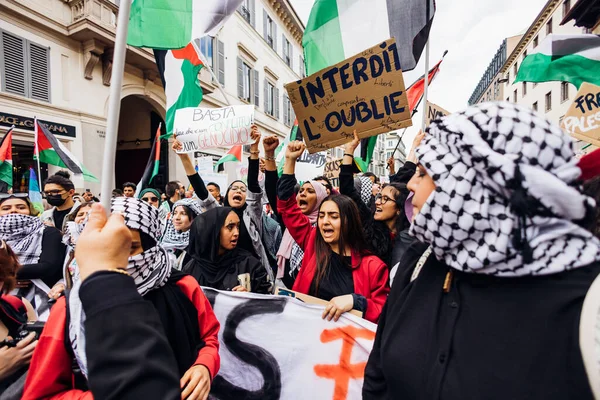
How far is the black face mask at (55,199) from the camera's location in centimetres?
408

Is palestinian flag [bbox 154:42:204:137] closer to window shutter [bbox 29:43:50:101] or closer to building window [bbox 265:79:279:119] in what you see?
window shutter [bbox 29:43:50:101]

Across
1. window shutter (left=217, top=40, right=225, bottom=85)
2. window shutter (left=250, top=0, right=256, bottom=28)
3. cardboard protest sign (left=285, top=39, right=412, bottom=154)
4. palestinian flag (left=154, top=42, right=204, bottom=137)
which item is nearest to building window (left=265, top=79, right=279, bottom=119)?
window shutter (left=250, top=0, right=256, bottom=28)

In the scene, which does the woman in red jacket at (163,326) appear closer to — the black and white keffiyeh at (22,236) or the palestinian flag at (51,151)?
the black and white keffiyeh at (22,236)

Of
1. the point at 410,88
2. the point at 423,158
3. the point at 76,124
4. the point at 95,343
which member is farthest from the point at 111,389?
the point at 76,124

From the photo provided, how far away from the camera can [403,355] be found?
104 cm

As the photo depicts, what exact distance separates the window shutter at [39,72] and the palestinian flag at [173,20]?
8.15m

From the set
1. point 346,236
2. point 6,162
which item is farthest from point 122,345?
point 6,162

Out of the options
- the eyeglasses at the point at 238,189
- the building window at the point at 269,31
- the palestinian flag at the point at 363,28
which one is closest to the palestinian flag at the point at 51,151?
the eyeglasses at the point at 238,189

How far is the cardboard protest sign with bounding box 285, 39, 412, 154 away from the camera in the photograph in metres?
2.79

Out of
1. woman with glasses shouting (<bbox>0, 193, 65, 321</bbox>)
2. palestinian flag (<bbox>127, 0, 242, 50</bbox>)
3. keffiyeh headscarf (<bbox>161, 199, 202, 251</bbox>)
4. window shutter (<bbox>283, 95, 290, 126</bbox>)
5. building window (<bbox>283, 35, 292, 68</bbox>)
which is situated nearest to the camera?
woman with glasses shouting (<bbox>0, 193, 65, 321</bbox>)

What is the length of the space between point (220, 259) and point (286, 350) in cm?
95

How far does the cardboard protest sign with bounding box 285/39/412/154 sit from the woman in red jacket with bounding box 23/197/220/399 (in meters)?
1.89

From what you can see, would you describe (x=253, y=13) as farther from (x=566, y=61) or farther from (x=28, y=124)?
(x=566, y=61)

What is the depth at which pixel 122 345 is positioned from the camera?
0.75m
